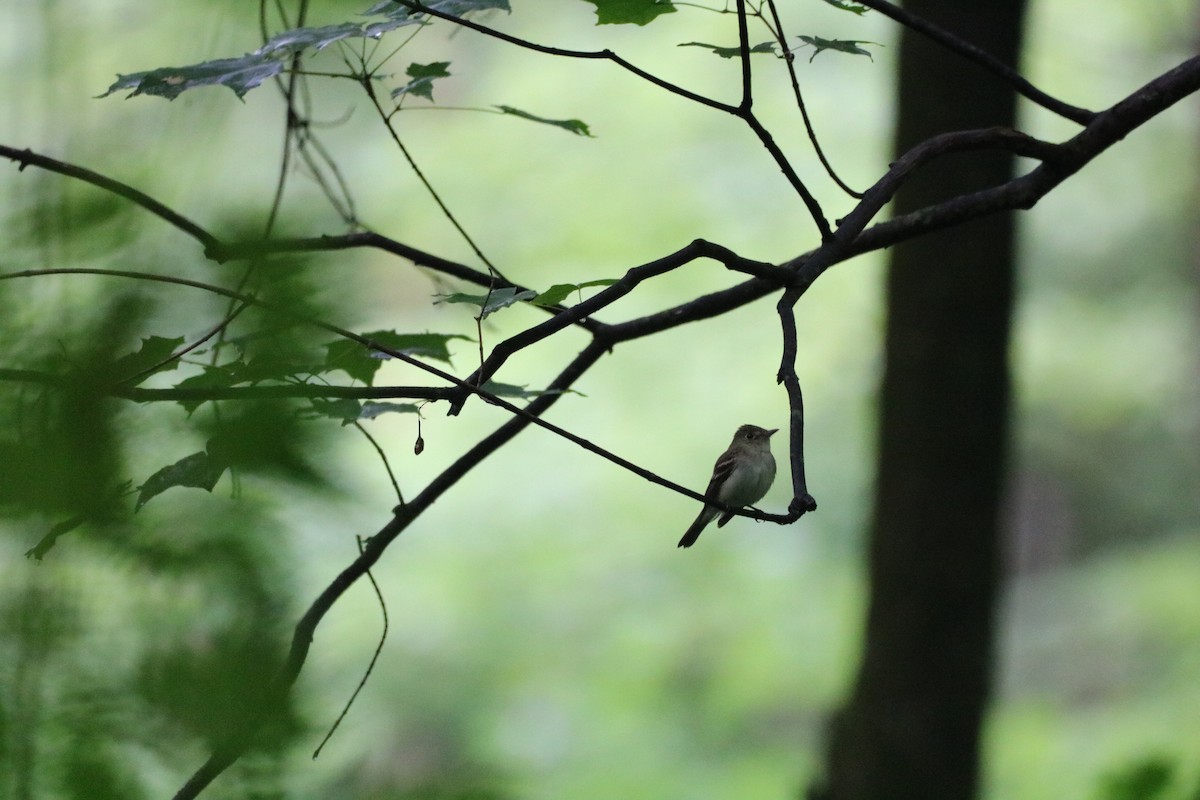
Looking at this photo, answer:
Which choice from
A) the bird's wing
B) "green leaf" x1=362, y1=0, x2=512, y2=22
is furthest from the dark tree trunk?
"green leaf" x1=362, y1=0, x2=512, y2=22

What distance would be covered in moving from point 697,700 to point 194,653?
6.62 metres

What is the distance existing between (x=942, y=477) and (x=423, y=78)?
2017mm

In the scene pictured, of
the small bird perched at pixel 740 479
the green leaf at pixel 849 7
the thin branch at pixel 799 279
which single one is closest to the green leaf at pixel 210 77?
the thin branch at pixel 799 279

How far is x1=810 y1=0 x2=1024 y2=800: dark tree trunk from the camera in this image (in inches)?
121

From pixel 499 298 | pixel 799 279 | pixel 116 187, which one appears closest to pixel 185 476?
pixel 116 187

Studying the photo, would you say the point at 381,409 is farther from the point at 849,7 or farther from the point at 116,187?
the point at 116,187

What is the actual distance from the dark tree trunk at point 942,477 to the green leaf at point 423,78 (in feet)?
5.92

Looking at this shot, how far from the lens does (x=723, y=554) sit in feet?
23.3

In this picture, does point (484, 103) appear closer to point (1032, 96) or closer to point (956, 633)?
point (956, 633)

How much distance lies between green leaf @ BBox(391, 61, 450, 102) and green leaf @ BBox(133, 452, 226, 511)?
133 cm

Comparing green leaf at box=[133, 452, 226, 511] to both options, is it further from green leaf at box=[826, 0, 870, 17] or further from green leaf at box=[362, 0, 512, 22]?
green leaf at box=[826, 0, 870, 17]

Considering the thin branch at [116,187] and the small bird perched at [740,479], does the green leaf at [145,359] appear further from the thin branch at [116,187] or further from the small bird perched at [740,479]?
the small bird perched at [740,479]

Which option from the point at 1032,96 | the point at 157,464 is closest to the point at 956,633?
the point at 1032,96

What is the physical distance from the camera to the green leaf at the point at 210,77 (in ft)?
3.26
